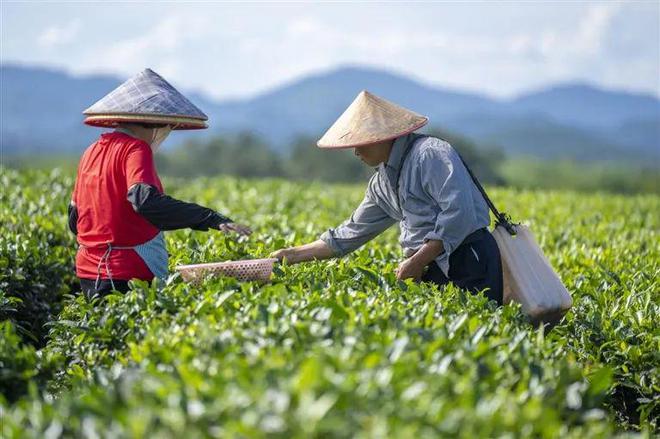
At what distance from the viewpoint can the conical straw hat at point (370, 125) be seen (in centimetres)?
537

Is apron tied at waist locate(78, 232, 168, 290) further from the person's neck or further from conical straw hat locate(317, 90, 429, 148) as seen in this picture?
conical straw hat locate(317, 90, 429, 148)

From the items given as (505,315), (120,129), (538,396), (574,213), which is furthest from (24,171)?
(538,396)

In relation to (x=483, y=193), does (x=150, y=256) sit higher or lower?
lower

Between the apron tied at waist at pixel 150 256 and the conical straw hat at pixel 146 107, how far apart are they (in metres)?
0.62

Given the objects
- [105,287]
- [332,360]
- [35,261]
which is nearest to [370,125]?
[105,287]

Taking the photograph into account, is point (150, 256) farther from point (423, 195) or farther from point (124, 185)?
point (423, 195)

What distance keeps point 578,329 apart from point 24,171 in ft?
35.0

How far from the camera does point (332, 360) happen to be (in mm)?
3359

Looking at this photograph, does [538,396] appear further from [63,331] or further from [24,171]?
[24,171]

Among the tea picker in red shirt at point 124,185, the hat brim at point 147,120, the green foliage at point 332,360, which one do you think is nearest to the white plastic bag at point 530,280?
the green foliage at point 332,360

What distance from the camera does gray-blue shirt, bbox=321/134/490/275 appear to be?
5.24m

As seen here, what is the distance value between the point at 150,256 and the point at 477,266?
5.69ft

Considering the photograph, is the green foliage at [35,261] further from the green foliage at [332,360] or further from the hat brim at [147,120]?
the hat brim at [147,120]

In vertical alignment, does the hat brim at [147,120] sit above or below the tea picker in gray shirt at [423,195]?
above
